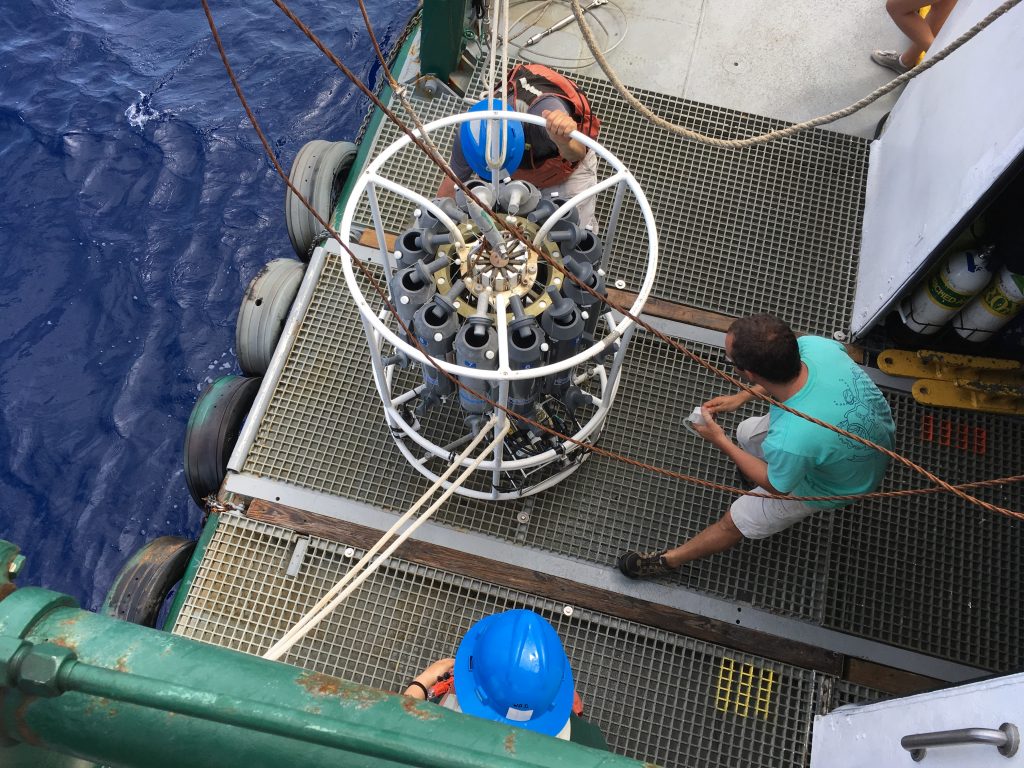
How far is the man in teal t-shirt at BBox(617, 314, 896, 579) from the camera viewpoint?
8.86 ft

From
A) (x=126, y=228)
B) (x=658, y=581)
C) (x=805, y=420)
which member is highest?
(x=805, y=420)

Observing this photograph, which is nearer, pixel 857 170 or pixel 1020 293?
pixel 1020 293

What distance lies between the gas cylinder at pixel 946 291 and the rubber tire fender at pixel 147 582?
3732mm

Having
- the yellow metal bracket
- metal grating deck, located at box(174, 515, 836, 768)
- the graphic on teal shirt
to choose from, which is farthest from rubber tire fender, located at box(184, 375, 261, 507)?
the yellow metal bracket

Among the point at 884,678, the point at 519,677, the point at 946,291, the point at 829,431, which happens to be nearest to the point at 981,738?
the point at 829,431

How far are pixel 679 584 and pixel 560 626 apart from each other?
572mm

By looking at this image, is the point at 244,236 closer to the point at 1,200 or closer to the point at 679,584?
the point at 1,200

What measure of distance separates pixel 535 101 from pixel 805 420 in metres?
1.79

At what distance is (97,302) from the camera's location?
16.8ft

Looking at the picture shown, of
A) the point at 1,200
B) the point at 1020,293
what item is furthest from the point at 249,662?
the point at 1,200

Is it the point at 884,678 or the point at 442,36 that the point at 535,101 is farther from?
the point at 884,678

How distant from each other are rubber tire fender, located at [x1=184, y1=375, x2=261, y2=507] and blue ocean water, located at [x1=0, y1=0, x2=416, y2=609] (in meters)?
0.96

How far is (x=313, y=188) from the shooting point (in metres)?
4.53

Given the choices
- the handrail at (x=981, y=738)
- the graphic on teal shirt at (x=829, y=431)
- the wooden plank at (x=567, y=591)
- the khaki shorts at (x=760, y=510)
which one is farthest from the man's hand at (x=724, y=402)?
the handrail at (x=981, y=738)
